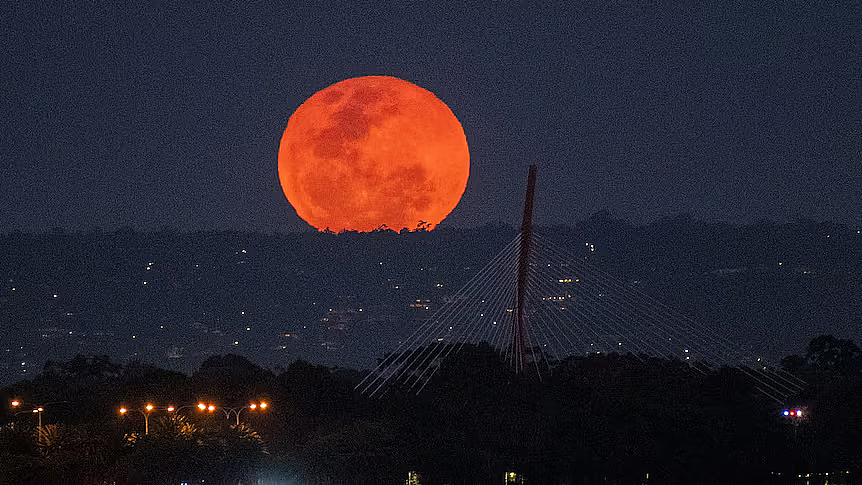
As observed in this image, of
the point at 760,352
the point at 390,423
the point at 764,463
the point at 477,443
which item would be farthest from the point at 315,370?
the point at 760,352

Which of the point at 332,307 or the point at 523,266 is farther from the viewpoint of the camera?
the point at 332,307

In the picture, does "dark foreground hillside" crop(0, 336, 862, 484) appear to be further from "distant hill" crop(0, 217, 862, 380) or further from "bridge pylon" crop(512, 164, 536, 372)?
"distant hill" crop(0, 217, 862, 380)

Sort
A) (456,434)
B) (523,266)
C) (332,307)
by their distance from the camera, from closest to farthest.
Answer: (456,434), (523,266), (332,307)

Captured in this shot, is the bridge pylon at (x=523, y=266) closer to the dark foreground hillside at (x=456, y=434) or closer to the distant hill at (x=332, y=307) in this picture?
the dark foreground hillside at (x=456, y=434)

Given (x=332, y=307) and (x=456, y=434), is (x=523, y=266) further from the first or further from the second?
(x=332, y=307)

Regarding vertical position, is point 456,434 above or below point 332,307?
below

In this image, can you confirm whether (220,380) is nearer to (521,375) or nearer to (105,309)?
(521,375)

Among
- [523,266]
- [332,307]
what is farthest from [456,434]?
[332,307]

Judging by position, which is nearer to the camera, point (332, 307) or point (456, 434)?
point (456, 434)

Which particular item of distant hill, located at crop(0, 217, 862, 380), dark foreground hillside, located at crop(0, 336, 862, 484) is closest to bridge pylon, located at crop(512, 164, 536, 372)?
dark foreground hillside, located at crop(0, 336, 862, 484)

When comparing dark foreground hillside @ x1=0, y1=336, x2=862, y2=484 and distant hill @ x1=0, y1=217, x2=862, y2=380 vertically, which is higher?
distant hill @ x1=0, y1=217, x2=862, y2=380

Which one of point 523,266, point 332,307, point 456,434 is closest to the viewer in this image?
point 456,434

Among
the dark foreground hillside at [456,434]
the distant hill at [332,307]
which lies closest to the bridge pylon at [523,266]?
the dark foreground hillside at [456,434]
